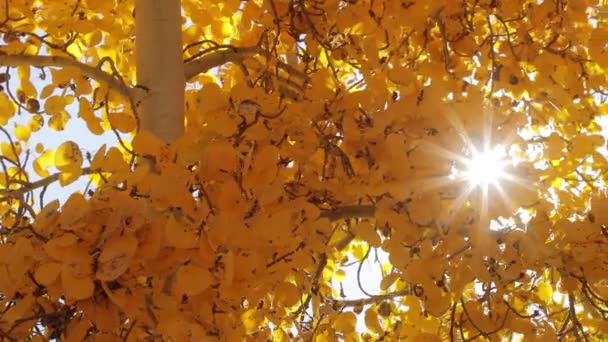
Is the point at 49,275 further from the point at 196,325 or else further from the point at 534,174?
the point at 534,174

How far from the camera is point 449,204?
1.84 m

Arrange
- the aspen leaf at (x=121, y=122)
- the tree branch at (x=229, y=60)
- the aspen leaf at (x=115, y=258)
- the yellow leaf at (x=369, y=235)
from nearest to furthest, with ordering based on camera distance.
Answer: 1. the aspen leaf at (x=115, y=258)
2. the yellow leaf at (x=369, y=235)
3. the aspen leaf at (x=121, y=122)
4. the tree branch at (x=229, y=60)

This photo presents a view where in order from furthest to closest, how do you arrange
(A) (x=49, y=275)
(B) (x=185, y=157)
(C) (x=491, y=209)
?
1. (C) (x=491, y=209)
2. (B) (x=185, y=157)
3. (A) (x=49, y=275)

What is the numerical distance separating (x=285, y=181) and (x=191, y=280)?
567 mm

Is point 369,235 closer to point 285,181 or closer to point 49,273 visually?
point 285,181

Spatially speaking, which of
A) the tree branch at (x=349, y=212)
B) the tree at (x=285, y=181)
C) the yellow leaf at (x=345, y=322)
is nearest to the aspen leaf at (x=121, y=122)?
the tree at (x=285, y=181)

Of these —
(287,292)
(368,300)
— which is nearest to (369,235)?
(287,292)

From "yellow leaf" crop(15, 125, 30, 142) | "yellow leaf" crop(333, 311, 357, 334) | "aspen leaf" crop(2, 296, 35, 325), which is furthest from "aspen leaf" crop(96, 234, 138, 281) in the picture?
"yellow leaf" crop(15, 125, 30, 142)

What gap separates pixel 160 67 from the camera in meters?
2.13

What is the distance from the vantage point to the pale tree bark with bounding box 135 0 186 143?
2096mm

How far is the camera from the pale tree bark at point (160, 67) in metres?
2.10

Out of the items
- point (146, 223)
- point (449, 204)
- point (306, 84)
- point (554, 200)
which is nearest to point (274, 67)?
point (306, 84)

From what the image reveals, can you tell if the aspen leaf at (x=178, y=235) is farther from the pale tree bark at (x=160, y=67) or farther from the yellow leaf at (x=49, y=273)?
the pale tree bark at (x=160, y=67)

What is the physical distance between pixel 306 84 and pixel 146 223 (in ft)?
3.00
